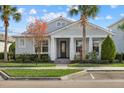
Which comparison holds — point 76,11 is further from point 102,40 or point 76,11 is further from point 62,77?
point 62,77

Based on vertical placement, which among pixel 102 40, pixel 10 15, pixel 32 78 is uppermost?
pixel 10 15

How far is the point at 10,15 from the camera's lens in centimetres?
3619

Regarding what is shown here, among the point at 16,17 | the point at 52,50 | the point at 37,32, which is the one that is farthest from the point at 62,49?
the point at 16,17

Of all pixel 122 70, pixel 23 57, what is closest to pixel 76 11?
pixel 23 57

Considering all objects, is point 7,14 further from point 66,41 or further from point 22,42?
point 66,41

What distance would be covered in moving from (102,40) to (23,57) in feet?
27.2

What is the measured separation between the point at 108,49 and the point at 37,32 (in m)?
7.92

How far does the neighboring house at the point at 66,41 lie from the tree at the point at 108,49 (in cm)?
205

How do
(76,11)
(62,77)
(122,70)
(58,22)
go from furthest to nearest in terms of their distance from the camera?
(58,22) < (76,11) < (122,70) < (62,77)

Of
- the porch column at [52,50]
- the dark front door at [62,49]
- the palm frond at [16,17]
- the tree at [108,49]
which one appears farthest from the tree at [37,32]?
the tree at [108,49]

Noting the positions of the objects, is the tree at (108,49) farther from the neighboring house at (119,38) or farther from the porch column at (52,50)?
the neighboring house at (119,38)

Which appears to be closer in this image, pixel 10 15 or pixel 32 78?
pixel 32 78

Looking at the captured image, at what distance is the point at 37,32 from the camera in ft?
122

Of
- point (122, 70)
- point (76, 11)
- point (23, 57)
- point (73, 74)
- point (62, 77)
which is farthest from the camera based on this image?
point (23, 57)
